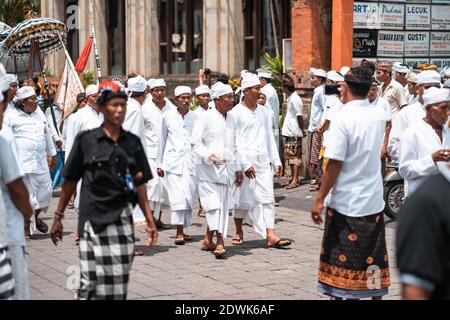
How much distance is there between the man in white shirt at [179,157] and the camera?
35.7 feet

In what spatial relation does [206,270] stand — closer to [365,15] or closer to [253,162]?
[253,162]

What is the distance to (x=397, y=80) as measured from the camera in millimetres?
13641

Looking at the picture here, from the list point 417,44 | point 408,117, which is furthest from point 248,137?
point 417,44

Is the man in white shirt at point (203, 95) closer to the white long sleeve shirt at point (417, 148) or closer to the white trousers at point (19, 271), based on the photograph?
the white long sleeve shirt at point (417, 148)

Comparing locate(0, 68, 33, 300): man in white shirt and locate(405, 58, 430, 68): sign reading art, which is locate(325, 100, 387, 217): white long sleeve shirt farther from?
locate(405, 58, 430, 68): sign reading art

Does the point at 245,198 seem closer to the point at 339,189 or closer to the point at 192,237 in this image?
the point at 192,237

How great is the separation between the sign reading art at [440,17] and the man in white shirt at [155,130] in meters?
7.46

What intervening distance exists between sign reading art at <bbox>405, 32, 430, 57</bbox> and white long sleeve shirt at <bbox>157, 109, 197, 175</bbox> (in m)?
6.88

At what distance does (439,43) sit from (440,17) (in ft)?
1.64

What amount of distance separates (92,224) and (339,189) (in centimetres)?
197

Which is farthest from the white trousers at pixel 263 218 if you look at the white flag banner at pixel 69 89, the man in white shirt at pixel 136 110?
the white flag banner at pixel 69 89

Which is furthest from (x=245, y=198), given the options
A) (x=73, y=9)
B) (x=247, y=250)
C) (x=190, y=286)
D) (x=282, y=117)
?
(x=73, y=9)

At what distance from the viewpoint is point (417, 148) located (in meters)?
7.08

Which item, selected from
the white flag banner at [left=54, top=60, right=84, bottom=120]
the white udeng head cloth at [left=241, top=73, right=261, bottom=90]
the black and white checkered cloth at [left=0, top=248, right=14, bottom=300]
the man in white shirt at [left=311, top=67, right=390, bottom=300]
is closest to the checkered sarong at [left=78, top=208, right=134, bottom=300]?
the black and white checkered cloth at [left=0, top=248, right=14, bottom=300]
